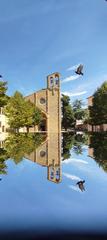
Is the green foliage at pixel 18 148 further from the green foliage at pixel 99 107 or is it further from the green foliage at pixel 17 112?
the green foliage at pixel 99 107

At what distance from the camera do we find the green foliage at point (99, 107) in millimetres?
35000

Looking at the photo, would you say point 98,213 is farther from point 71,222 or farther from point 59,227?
point 59,227

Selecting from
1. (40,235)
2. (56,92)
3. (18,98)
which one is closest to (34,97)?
(56,92)

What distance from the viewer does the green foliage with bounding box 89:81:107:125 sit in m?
35.0

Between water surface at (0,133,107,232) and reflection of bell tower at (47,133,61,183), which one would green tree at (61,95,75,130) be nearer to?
reflection of bell tower at (47,133,61,183)

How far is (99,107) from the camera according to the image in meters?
35.3

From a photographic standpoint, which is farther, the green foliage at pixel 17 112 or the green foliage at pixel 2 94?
the green foliage at pixel 17 112

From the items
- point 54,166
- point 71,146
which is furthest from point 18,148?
point 54,166

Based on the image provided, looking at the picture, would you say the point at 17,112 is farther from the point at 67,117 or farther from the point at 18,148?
the point at 18,148

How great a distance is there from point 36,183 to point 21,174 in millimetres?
901

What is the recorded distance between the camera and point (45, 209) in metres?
2.84

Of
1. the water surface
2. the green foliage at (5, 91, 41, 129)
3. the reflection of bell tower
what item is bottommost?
the water surface

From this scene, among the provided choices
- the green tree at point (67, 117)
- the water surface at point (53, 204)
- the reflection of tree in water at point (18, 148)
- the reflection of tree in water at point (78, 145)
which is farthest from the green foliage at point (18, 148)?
the green tree at point (67, 117)

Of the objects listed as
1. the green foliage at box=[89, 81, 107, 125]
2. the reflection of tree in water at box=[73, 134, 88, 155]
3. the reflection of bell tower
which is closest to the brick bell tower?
the green foliage at box=[89, 81, 107, 125]
